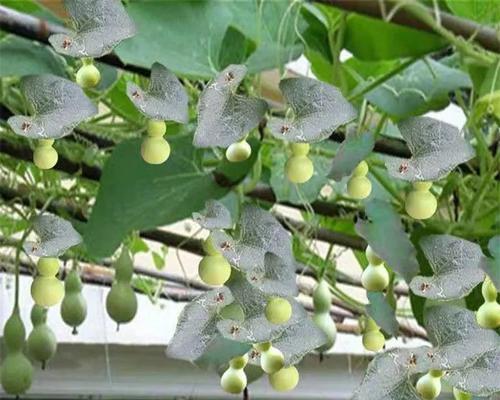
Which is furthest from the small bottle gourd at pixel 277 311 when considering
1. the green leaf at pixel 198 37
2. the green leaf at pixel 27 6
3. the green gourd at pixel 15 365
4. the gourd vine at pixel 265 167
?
the green gourd at pixel 15 365

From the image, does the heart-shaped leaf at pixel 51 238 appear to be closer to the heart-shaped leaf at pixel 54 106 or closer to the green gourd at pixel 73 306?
the heart-shaped leaf at pixel 54 106

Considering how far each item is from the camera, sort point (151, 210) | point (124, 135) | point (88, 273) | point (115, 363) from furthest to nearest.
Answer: point (115, 363), point (88, 273), point (124, 135), point (151, 210)

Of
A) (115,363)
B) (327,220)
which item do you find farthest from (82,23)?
(115,363)

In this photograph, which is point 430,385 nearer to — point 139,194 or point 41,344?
point 139,194

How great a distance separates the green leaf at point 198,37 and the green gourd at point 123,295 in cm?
18

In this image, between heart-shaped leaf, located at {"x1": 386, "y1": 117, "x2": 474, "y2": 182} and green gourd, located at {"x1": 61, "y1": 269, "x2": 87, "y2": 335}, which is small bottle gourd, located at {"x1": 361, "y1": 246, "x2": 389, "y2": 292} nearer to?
heart-shaped leaf, located at {"x1": 386, "y1": 117, "x2": 474, "y2": 182}

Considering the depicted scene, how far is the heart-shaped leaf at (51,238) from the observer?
11.7 inches

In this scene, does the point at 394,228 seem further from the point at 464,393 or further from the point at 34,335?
the point at 34,335

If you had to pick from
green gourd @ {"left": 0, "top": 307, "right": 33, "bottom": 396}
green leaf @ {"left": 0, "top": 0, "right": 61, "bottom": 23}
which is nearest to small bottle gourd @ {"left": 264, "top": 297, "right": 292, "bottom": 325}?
green leaf @ {"left": 0, "top": 0, "right": 61, "bottom": 23}

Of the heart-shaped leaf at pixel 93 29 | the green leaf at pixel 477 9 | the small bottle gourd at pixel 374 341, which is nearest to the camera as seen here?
the heart-shaped leaf at pixel 93 29

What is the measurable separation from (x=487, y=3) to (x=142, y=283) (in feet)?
2.20

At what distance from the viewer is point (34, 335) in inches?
28.2

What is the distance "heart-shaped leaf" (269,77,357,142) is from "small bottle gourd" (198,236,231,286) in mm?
42

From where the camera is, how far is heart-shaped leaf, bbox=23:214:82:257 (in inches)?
11.7
